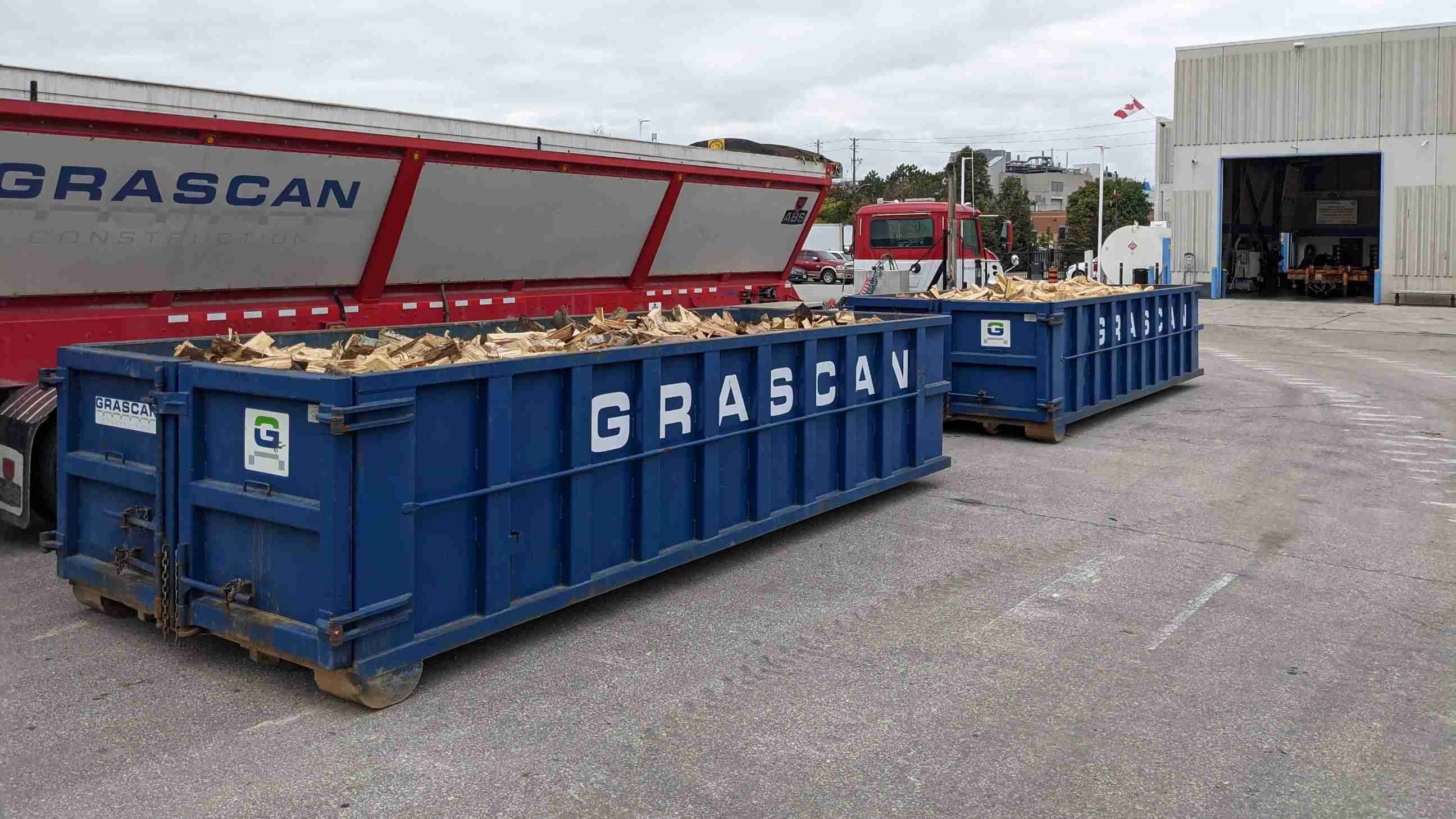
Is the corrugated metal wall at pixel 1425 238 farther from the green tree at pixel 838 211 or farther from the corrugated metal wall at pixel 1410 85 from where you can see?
the green tree at pixel 838 211

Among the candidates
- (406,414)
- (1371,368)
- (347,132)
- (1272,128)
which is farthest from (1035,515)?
(1272,128)

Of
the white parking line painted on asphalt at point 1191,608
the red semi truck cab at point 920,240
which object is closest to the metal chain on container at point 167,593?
the white parking line painted on asphalt at point 1191,608

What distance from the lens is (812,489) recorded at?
8109mm

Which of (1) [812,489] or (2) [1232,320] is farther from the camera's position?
(2) [1232,320]

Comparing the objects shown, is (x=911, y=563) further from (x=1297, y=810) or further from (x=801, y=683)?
(x=1297, y=810)

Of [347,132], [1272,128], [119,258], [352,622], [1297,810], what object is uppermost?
[1272,128]

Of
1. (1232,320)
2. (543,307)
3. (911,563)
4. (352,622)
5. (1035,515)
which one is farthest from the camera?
(1232,320)

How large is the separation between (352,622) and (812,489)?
377cm

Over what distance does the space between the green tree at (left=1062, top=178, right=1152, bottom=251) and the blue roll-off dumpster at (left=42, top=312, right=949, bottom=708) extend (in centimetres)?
7000

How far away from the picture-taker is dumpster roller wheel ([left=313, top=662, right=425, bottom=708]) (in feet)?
16.5

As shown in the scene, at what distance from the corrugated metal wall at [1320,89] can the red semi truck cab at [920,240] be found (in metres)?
20.7

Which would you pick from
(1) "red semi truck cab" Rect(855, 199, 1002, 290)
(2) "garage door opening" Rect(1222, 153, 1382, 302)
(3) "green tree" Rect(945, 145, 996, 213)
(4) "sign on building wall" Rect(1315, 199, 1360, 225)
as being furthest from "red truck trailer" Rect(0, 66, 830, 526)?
(3) "green tree" Rect(945, 145, 996, 213)

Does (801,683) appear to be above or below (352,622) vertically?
below

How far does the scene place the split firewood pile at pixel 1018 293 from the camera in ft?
41.4
